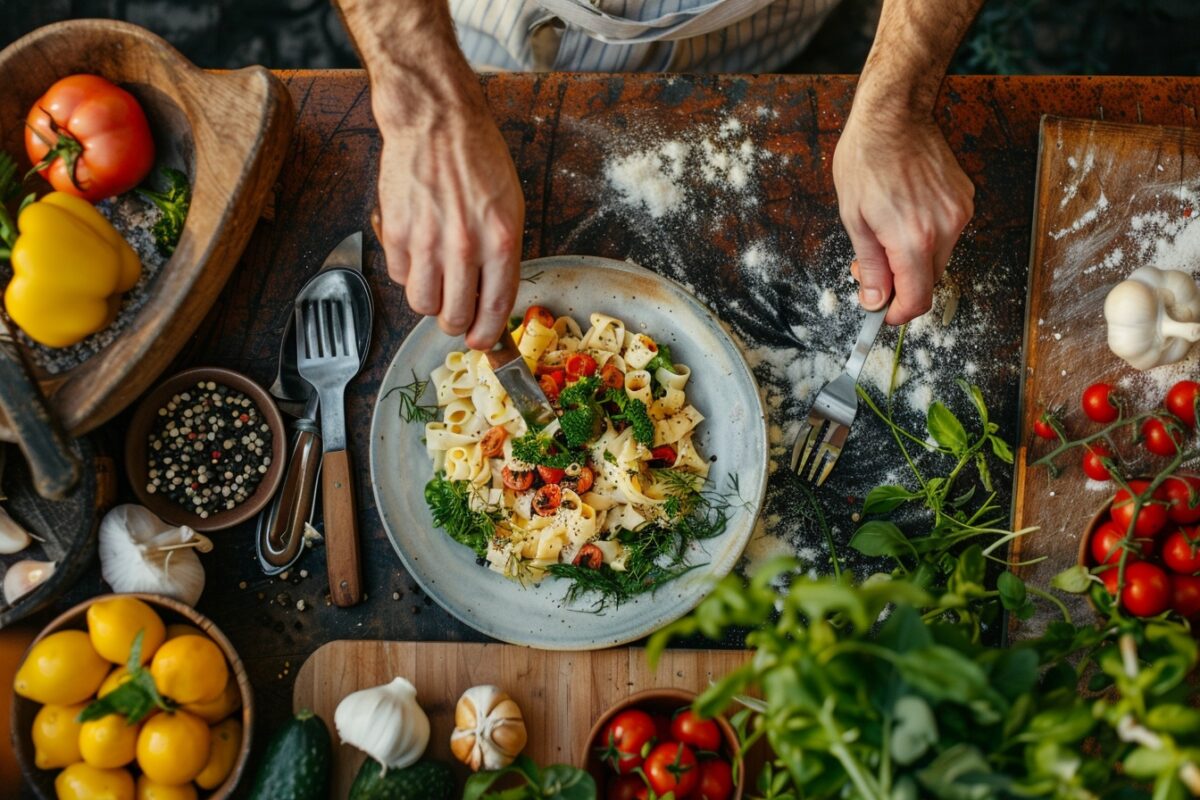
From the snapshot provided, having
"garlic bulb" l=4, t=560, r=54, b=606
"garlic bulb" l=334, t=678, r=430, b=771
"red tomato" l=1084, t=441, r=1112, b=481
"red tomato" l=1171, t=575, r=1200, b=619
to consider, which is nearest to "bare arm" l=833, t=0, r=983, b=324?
"red tomato" l=1084, t=441, r=1112, b=481

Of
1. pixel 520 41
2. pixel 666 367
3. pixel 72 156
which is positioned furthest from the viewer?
pixel 520 41

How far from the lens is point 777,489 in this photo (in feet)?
5.24

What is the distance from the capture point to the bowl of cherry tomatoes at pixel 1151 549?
56.4 inches

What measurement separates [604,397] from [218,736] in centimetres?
84

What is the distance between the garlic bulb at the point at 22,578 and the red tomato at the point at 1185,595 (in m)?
1.84

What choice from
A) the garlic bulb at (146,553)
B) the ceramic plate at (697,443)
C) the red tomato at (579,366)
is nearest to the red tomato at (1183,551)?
the ceramic plate at (697,443)

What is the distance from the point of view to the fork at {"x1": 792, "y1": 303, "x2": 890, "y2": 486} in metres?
1.57

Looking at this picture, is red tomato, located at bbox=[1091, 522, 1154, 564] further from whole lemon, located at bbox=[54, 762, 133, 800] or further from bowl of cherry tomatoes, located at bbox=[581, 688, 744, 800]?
whole lemon, located at bbox=[54, 762, 133, 800]

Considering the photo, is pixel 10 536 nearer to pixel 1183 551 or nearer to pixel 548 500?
pixel 548 500

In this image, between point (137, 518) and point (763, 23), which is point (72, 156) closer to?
point (137, 518)

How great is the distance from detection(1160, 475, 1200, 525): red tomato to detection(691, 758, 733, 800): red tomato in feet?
2.80

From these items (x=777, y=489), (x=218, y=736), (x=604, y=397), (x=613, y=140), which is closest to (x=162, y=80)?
(x=613, y=140)

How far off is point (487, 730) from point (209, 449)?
68 centimetres

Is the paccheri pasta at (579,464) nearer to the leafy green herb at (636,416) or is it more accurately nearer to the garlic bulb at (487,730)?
the leafy green herb at (636,416)
